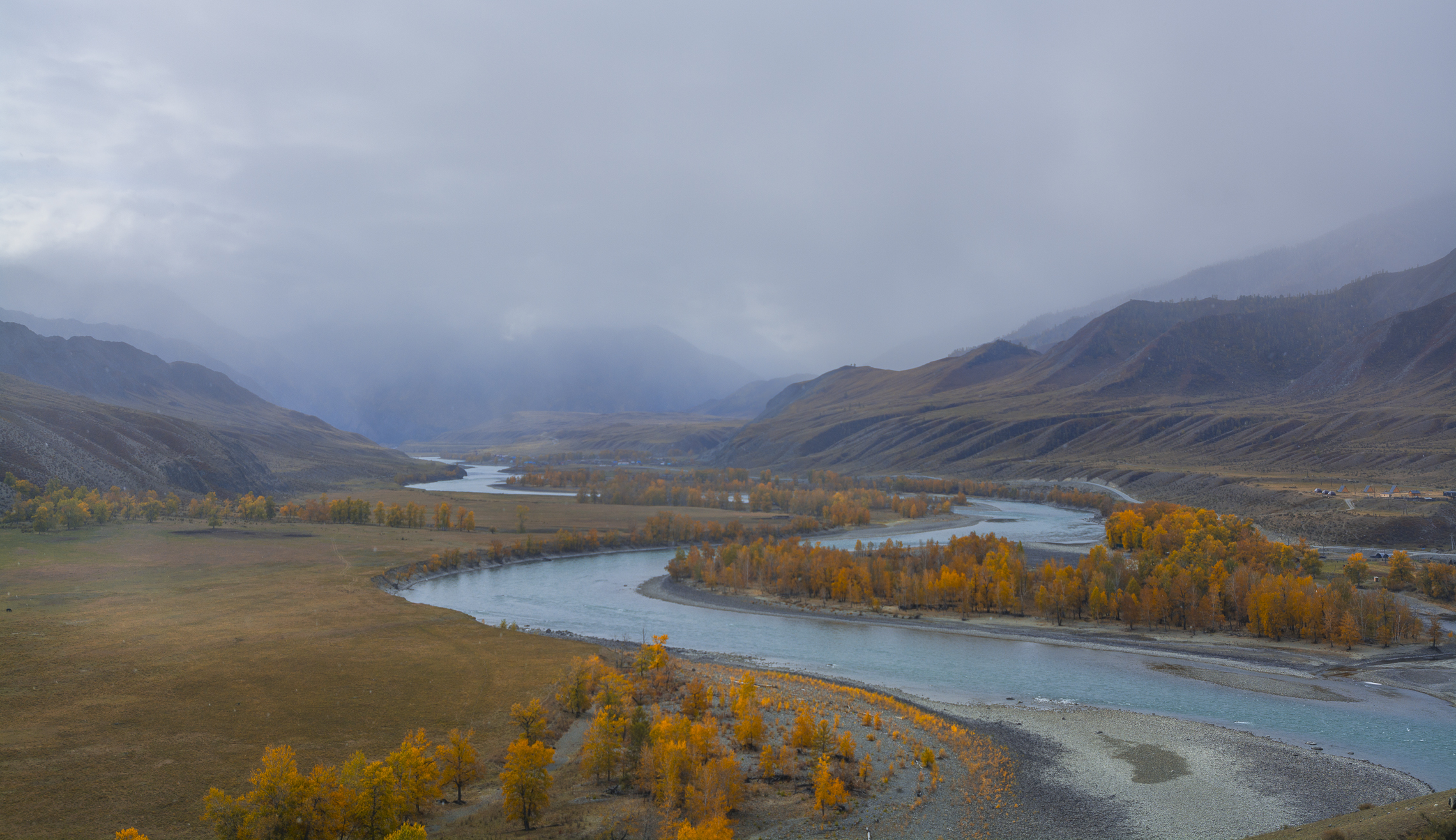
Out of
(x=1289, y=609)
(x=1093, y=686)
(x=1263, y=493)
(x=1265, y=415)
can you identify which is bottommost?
(x=1093, y=686)

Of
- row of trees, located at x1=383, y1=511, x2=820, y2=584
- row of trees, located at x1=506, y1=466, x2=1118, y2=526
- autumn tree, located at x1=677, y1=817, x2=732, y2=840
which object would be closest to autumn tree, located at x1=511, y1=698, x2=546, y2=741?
autumn tree, located at x1=677, y1=817, x2=732, y2=840

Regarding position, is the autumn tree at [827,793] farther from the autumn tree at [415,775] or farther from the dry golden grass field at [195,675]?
the dry golden grass field at [195,675]

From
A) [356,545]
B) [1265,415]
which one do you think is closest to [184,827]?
[356,545]

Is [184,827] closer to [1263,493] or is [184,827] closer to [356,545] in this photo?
[356,545]

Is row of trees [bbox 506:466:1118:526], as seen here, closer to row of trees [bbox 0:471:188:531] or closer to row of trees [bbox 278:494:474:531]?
row of trees [bbox 278:494:474:531]

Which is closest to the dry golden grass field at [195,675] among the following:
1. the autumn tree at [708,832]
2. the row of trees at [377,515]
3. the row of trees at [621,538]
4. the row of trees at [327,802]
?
the row of trees at [327,802]

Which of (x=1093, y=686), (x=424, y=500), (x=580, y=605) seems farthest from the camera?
(x=424, y=500)
